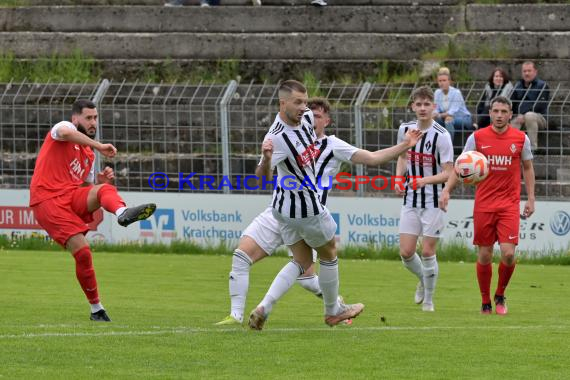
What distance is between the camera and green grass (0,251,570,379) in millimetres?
8828

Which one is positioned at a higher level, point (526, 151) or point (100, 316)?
point (526, 151)

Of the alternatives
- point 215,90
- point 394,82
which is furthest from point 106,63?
point 394,82

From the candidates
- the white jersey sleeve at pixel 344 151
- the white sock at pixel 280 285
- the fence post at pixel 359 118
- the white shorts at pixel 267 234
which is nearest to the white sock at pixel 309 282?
the white shorts at pixel 267 234

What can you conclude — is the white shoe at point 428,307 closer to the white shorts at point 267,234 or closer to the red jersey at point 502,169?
the red jersey at point 502,169

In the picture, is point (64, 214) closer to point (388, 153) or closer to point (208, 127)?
point (388, 153)

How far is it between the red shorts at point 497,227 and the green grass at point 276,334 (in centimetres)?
82

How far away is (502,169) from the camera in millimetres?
13633

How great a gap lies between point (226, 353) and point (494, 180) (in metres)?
5.16

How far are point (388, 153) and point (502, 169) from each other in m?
3.81

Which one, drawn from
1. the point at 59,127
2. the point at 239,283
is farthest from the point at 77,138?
the point at 239,283

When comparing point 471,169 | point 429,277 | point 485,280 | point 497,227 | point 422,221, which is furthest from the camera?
point 422,221

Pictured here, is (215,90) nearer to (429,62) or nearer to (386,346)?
(429,62)

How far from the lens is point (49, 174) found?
469 inches

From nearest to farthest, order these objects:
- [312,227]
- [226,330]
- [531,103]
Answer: [312,227] < [226,330] < [531,103]
